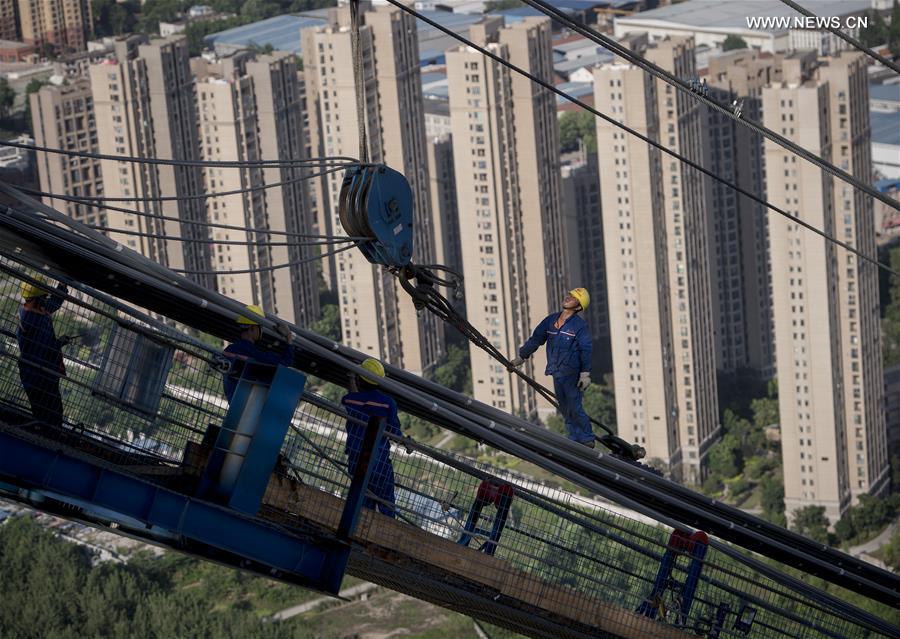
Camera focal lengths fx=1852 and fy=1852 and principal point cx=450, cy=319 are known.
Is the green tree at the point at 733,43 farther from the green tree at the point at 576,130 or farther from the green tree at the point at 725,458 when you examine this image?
the green tree at the point at 725,458

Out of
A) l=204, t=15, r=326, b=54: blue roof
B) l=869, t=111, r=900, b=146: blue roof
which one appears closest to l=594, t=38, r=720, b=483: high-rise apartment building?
l=869, t=111, r=900, b=146: blue roof

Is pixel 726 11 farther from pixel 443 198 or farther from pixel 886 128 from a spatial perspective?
pixel 443 198

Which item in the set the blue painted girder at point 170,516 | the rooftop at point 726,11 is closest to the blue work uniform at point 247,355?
the blue painted girder at point 170,516

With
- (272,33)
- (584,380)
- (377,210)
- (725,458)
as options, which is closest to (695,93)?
(377,210)

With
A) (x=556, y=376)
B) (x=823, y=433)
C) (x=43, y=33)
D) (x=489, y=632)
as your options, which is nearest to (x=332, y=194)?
(x=823, y=433)

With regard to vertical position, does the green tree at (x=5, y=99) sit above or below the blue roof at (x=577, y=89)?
above

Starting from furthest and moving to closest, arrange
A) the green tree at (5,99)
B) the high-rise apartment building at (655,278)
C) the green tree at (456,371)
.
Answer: the green tree at (5,99) < the green tree at (456,371) < the high-rise apartment building at (655,278)
